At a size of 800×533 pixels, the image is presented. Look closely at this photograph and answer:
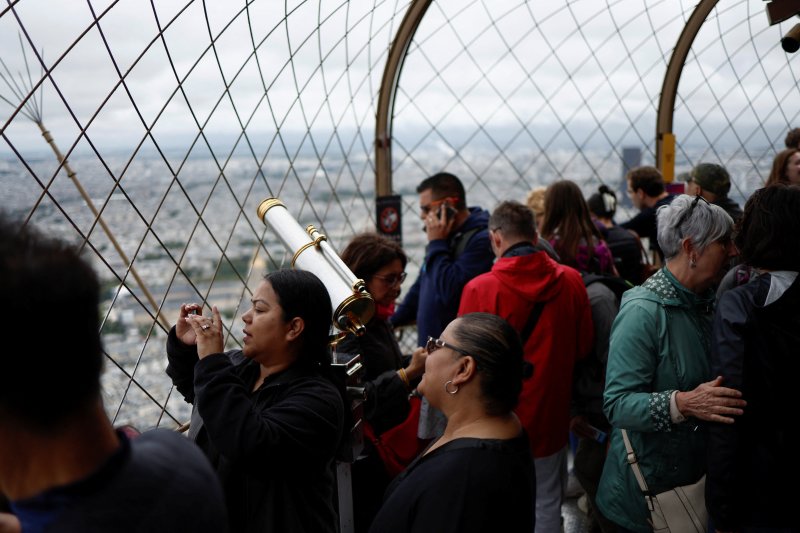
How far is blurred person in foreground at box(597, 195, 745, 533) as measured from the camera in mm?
2279

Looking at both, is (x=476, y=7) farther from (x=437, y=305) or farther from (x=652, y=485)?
(x=652, y=485)

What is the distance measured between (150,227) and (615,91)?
11.7 ft

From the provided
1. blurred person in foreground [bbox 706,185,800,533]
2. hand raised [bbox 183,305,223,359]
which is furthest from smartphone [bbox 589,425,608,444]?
hand raised [bbox 183,305,223,359]

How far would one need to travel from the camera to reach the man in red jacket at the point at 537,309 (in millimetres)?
2990

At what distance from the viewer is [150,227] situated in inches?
107

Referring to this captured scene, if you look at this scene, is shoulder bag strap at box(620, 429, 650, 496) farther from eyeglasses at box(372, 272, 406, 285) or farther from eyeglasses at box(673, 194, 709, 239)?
eyeglasses at box(372, 272, 406, 285)

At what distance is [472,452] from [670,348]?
0.93m

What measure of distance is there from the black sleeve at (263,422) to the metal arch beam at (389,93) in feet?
8.56

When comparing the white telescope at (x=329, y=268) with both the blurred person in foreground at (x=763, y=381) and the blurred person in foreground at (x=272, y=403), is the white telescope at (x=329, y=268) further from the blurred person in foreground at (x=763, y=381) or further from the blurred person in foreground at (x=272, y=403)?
the blurred person in foreground at (x=763, y=381)

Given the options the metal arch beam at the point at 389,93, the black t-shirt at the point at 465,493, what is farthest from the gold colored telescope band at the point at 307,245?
the metal arch beam at the point at 389,93

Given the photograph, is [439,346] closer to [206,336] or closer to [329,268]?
[329,268]

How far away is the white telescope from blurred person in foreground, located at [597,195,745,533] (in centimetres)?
84

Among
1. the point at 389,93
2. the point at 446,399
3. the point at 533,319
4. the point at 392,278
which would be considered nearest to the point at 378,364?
the point at 392,278

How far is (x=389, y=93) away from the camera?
168 inches
